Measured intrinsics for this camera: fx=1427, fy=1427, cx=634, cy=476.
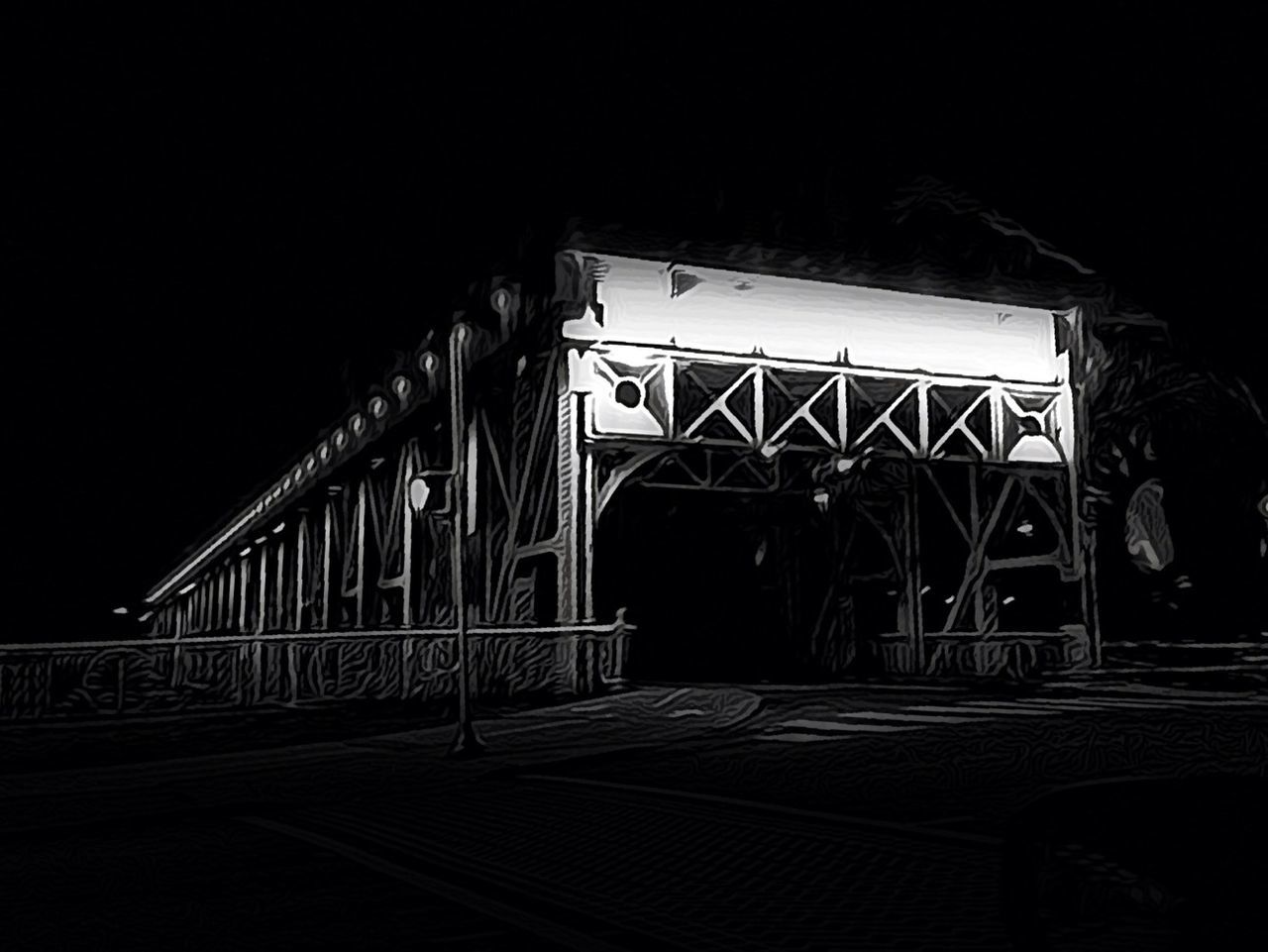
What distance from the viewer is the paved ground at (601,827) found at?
20.4ft

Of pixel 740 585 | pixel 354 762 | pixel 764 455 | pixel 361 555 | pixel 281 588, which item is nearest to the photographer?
pixel 354 762

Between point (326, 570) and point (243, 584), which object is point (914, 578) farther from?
point (243, 584)

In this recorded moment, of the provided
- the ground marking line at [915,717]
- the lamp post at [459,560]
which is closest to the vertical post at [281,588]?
the lamp post at [459,560]

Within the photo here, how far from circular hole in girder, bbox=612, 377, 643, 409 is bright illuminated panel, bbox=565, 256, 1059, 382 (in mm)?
608

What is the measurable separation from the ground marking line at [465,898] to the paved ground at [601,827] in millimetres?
20

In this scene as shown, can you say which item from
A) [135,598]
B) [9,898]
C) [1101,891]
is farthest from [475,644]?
[135,598]

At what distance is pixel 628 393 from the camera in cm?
2041

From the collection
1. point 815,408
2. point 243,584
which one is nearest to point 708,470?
point 815,408

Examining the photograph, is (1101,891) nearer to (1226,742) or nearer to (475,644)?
(1226,742)

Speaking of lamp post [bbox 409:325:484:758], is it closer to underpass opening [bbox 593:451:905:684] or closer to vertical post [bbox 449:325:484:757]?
vertical post [bbox 449:325:484:757]

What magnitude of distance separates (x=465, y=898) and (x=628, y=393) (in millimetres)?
13986

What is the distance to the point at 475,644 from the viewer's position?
18312mm

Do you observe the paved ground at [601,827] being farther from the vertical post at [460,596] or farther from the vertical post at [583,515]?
the vertical post at [583,515]

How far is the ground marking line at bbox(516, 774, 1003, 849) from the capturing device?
26.8 ft
